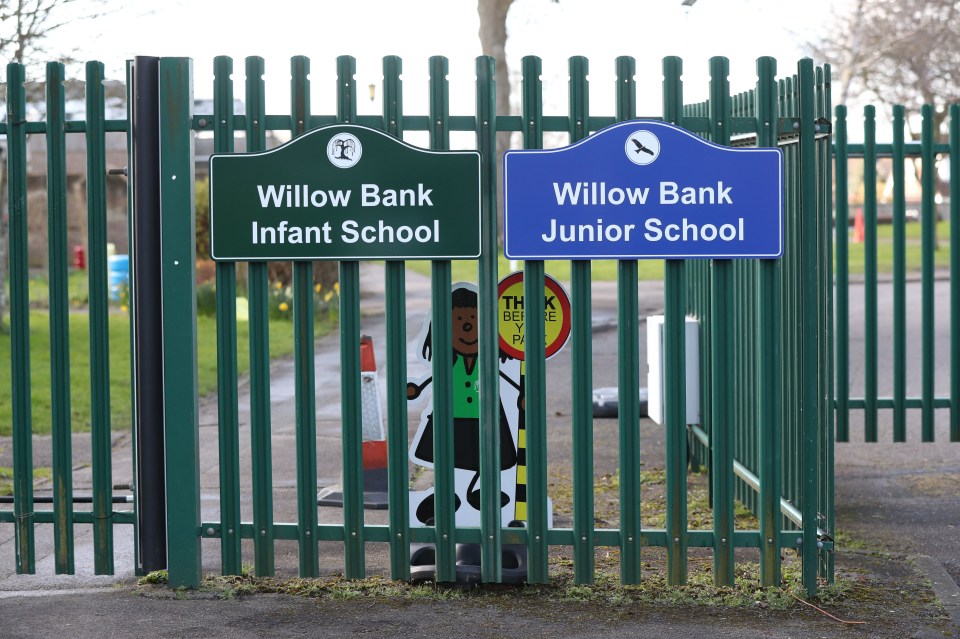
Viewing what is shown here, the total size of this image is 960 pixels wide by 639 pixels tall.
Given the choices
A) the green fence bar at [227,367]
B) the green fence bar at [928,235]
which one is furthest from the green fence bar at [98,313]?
the green fence bar at [928,235]

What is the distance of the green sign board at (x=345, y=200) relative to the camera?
494 cm

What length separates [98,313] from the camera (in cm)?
520

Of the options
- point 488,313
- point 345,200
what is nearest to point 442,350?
point 488,313

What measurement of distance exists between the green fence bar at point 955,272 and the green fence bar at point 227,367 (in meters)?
4.36

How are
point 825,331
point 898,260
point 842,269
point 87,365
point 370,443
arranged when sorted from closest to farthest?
point 825,331, point 842,269, point 898,260, point 370,443, point 87,365

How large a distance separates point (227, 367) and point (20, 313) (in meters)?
0.94

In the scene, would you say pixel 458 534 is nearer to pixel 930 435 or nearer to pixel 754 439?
pixel 754 439

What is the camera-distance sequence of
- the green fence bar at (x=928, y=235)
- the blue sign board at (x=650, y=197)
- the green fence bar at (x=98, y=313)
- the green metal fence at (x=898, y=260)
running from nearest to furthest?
the blue sign board at (x=650, y=197) → the green fence bar at (x=98, y=313) → the green metal fence at (x=898, y=260) → the green fence bar at (x=928, y=235)

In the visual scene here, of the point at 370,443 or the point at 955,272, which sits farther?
the point at 370,443

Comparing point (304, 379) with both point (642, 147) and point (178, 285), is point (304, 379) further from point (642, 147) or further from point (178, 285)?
point (642, 147)

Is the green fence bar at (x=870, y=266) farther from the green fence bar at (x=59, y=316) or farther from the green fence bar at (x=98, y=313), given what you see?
the green fence bar at (x=59, y=316)

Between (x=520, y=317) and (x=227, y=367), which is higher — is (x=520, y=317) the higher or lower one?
the higher one

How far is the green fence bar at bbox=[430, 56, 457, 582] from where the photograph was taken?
493 cm

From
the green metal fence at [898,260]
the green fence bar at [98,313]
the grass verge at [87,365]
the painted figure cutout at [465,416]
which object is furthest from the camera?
the grass verge at [87,365]
